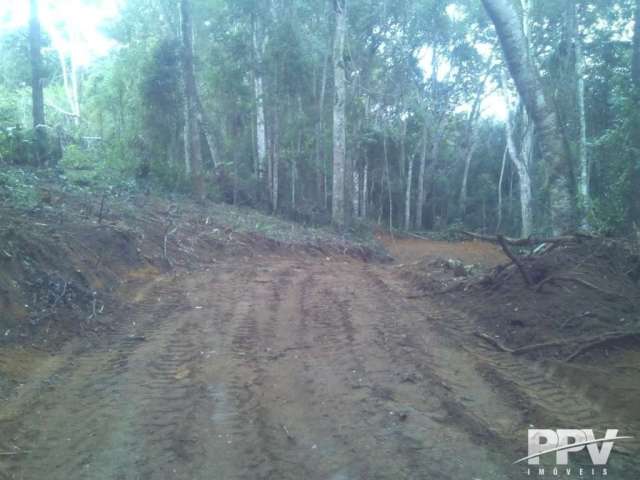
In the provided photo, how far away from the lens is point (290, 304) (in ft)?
32.4

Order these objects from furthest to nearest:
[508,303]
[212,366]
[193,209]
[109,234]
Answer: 1. [193,209]
2. [109,234]
3. [508,303]
4. [212,366]

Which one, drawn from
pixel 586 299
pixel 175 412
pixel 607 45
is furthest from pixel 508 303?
pixel 607 45

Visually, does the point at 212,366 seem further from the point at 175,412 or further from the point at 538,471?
the point at 538,471

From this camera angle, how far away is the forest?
4.50m

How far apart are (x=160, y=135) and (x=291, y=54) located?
675cm

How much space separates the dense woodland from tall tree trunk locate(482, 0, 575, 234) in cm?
2

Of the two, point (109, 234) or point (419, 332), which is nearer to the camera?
point (419, 332)

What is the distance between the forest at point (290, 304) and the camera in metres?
4.50

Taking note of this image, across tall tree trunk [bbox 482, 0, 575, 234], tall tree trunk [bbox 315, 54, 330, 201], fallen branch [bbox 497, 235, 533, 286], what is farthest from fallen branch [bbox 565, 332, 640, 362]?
tall tree trunk [bbox 315, 54, 330, 201]

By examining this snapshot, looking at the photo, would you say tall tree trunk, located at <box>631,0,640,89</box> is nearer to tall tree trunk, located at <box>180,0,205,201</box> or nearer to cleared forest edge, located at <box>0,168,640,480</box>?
cleared forest edge, located at <box>0,168,640,480</box>

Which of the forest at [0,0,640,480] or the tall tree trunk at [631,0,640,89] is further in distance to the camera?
the tall tree trunk at [631,0,640,89]

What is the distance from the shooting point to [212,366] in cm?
641

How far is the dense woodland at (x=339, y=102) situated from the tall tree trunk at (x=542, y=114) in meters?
0.02

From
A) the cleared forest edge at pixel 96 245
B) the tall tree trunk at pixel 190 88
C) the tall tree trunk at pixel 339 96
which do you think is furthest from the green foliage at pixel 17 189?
the tall tree trunk at pixel 339 96
